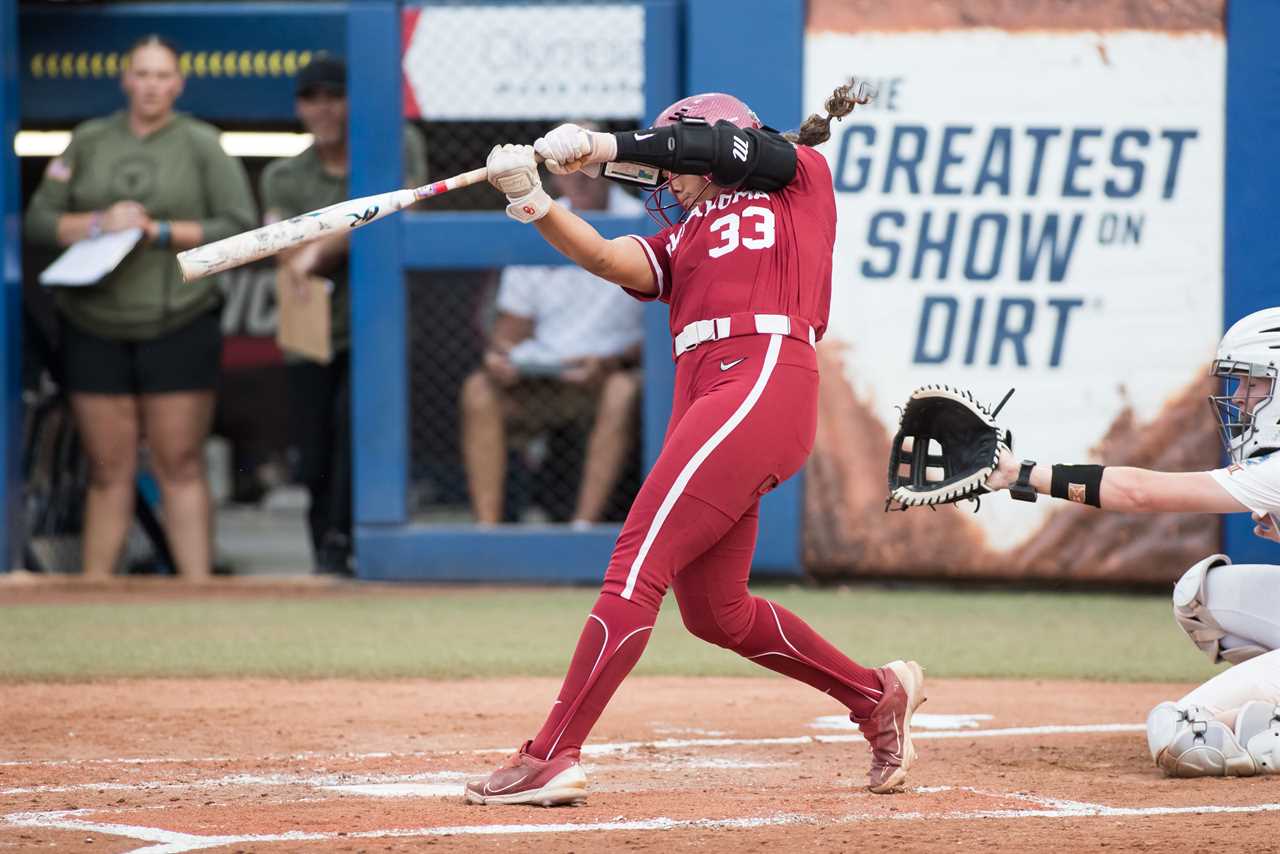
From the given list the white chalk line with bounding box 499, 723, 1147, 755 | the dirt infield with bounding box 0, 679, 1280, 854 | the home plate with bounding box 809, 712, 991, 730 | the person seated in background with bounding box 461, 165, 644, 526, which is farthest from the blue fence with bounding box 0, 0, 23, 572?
the home plate with bounding box 809, 712, 991, 730

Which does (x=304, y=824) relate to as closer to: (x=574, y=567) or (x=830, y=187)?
(x=830, y=187)

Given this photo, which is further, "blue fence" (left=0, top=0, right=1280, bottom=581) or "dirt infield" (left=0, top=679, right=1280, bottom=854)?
"blue fence" (left=0, top=0, right=1280, bottom=581)

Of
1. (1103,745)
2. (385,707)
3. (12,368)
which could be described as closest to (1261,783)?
(1103,745)

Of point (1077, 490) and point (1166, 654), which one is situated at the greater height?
point (1077, 490)

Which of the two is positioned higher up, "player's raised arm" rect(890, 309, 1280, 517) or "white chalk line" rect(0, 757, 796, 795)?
"player's raised arm" rect(890, 309, 1280, 517)

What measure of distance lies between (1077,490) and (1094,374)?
446cm

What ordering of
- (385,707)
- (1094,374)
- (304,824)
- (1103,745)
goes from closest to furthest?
(304,824) < (1103,745) < (385,707) < (1094,374)

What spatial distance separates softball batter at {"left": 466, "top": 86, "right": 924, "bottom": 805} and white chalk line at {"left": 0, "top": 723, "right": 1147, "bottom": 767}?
29.3 inches

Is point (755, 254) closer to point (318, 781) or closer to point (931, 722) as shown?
point (318, 781)

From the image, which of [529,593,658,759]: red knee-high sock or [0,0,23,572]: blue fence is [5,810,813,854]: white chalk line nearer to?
[529,593,658,759]: red knee-high sock

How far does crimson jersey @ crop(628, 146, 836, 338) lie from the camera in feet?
13.9

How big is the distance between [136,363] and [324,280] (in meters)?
1.01

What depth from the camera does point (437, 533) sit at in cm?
873

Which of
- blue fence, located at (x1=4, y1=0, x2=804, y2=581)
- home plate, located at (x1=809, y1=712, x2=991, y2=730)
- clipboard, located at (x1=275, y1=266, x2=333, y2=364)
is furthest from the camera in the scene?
clipboard, located at (x1=275, y1=266, x2=333, y2=364)
